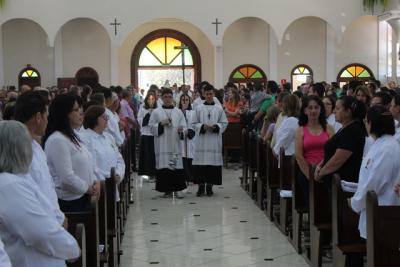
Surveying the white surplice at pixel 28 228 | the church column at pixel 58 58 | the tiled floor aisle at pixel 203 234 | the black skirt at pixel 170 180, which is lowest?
the tiled floor aisle at pixel 203 234

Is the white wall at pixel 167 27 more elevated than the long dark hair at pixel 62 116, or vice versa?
the white wall at pixel 167 27

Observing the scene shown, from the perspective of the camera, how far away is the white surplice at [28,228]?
348 cm

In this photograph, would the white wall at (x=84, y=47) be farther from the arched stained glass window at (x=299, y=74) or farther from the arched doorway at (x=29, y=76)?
the arched stained glass window at (x=299, y=74)

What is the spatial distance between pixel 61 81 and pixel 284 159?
16.7 m

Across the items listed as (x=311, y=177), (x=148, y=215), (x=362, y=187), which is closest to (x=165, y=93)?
(x=148, y=215)

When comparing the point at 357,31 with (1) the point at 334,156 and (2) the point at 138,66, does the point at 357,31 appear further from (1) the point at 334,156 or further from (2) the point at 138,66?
(1) the point at 334,156

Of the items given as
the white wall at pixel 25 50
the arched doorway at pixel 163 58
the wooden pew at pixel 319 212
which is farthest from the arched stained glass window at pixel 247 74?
the wooden pew at pixel 319 212

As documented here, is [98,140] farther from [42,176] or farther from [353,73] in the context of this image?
[353,73]

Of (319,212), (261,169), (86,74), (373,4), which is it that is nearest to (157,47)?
(86,74)

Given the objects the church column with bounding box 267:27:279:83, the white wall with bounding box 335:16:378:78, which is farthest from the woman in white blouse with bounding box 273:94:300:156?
the white wall with bounding box 335:16:378:78

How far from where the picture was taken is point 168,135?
11562 millimetres

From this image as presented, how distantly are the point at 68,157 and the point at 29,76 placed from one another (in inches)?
784

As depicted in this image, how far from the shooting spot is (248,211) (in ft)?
35.0

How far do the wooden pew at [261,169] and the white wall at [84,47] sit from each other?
14.8 meters
